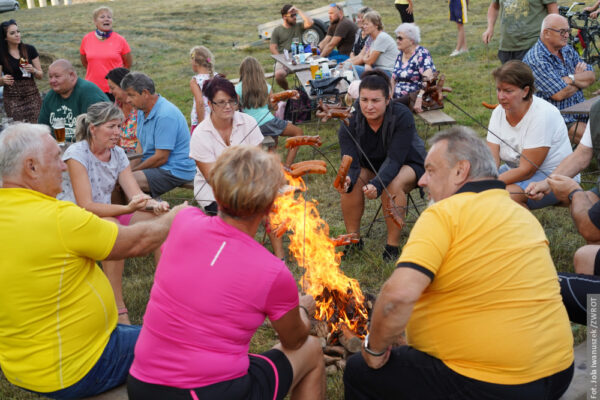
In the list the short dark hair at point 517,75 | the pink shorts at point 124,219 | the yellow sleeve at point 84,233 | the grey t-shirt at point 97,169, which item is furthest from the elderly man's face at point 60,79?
the short dark hair at point 517,75

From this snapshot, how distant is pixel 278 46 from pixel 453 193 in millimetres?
8733

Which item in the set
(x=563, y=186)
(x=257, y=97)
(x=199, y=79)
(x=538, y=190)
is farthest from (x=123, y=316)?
(x=199, y=79)

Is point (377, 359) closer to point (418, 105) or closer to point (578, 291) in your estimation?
point (578, 291)

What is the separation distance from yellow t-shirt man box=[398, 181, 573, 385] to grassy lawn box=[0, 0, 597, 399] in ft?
3.94

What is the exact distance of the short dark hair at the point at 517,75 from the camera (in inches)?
167

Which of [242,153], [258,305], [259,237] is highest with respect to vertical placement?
[242,153]

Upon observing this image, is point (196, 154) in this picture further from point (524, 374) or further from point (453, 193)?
point (524, 374)

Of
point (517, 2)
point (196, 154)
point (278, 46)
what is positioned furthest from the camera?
point (278, 46)

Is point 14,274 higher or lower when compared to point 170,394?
higher

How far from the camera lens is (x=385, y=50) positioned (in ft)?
28.3

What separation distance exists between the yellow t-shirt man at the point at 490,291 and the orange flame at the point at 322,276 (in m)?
1.49

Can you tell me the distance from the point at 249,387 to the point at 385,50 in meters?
7.16

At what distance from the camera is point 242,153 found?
2350mm

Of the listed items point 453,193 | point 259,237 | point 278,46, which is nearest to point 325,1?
point 278,46
